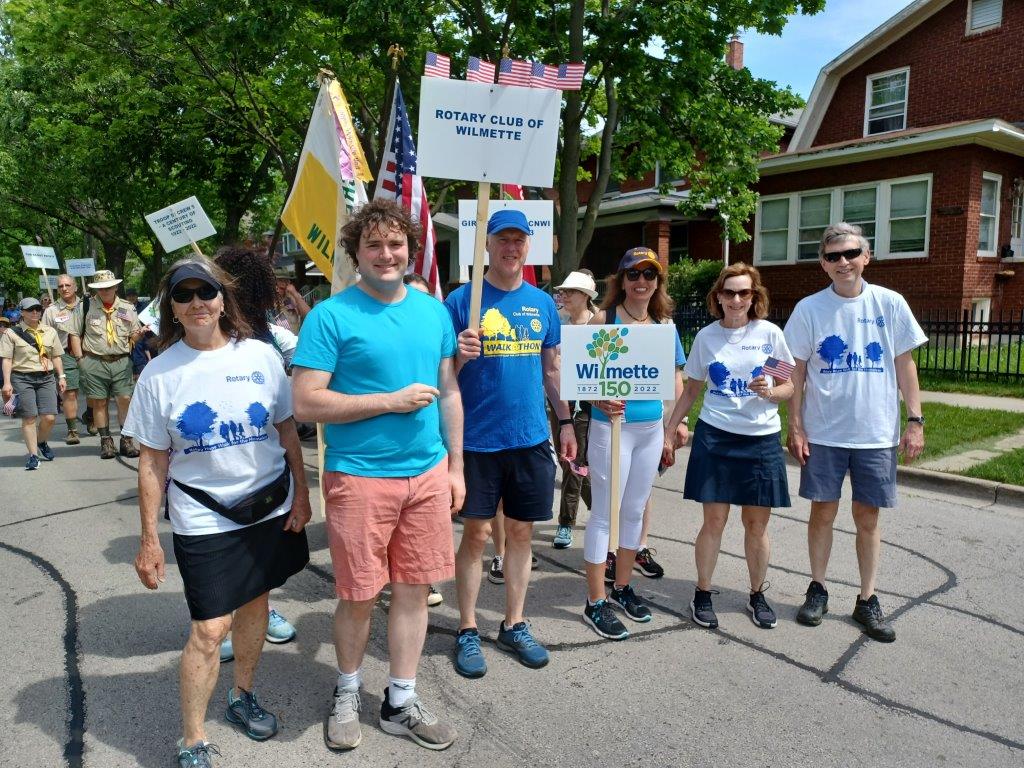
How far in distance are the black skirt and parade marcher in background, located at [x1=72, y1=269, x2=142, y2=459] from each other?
255 inches

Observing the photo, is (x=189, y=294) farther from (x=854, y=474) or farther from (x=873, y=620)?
(x=873, y=620)

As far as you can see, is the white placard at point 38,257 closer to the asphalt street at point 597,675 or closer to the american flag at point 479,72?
the asphalt street at point 597,675

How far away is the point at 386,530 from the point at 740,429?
78.8 inches

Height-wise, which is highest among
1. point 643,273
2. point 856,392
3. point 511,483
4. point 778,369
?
point 643,273

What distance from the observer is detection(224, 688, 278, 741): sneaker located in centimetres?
293

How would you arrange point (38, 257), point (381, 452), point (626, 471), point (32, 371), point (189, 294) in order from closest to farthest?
point (189, 294) < point (381, 452) < point (626, 471) < point (32, 371) < point (38, 257)

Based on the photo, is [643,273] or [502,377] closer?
[502,377]

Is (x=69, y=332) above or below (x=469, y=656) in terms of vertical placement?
above

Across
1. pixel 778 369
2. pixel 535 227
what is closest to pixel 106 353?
pixel 535 227

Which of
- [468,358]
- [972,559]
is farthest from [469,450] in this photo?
[972,559]

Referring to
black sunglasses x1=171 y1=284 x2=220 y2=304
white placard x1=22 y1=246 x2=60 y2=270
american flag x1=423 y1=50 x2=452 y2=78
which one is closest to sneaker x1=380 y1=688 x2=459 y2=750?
black sunglasses x1=171 y1=284 x2=220 y2=304

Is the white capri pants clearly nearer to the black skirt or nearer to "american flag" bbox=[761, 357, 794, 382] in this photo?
"american flag" bbox=[761, 357, 794, 382]

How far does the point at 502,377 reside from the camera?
11.4 feet

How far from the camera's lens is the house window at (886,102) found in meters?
19.2
